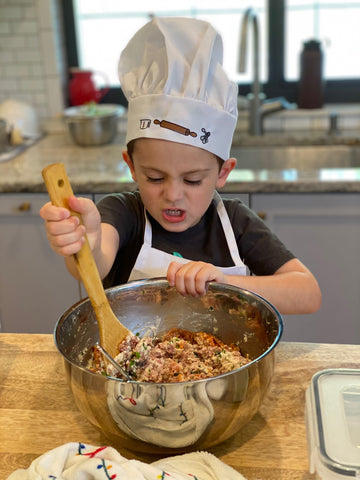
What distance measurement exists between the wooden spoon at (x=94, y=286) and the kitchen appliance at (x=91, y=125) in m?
1.59

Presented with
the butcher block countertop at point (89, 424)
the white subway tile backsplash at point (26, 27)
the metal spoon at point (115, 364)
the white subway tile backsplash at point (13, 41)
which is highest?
the white subway tile backsplash at point (26, 27)

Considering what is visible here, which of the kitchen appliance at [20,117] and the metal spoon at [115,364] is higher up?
the kitchen appliance at [20,117]

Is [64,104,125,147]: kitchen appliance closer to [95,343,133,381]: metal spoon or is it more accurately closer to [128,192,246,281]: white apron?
[128,192,246,281]: white apron

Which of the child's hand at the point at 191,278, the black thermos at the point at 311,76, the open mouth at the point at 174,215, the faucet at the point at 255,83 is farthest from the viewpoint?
the black thermos at the point at 311,76

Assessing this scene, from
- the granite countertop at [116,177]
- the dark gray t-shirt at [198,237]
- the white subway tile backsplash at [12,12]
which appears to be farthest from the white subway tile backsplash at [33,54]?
the dark gray t-shirt at [198,237]

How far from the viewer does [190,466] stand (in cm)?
68

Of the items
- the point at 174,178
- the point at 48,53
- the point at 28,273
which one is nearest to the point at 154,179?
the point at 174,178

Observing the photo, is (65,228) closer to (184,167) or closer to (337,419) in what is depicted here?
(184,167)

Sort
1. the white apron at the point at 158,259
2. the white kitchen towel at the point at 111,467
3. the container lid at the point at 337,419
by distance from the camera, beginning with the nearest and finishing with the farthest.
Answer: the container lid at the point at 337,419 → the white kitchen towel at the point at 111,467 → the white apron at the point at 158,259

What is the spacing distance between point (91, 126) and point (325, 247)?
1.07m

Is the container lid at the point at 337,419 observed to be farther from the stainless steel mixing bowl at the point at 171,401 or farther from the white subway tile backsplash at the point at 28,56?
the white subway tile backsplash at the point at 28,56

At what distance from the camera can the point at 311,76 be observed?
8.25ft

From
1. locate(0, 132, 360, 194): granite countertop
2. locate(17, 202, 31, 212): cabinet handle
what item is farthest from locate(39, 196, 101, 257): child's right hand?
locate(17, 202, 31, 212): cabinet handle

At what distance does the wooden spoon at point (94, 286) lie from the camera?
0.78 m
